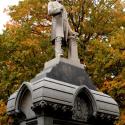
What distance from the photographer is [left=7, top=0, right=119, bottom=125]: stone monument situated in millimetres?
8633

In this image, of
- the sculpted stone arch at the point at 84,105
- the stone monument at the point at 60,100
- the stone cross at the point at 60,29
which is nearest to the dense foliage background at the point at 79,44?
the stone cross at the point at 60,29

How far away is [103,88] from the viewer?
654 inches

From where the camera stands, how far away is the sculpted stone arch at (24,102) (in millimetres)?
9116

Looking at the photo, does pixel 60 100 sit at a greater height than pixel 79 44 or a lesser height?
lesser

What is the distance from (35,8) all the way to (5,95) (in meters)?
5.01

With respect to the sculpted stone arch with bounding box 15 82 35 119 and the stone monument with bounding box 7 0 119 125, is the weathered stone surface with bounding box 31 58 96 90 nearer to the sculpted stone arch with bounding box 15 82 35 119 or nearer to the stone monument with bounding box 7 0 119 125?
the stone monument with bounding box 7 0 119 125

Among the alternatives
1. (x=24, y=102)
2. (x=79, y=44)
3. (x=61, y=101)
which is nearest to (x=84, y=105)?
(x=61, y=101)

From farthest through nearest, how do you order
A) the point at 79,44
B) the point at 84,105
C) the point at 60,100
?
1. the point at 79,44
2. the point at 84,105
3. the point at 60,100

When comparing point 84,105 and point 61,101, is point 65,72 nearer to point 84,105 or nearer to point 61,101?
point 84,105

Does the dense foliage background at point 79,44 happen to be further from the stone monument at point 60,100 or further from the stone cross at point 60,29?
the stone monument at point 60,100

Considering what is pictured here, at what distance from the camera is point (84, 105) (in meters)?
9.46

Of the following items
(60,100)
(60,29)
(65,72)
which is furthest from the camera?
(60,29)

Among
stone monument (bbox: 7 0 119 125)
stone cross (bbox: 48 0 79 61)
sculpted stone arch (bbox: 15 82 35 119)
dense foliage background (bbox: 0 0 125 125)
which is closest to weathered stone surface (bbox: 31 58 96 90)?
stone monument (bbox: 7 0 119 125)

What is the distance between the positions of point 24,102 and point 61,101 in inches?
41.2
